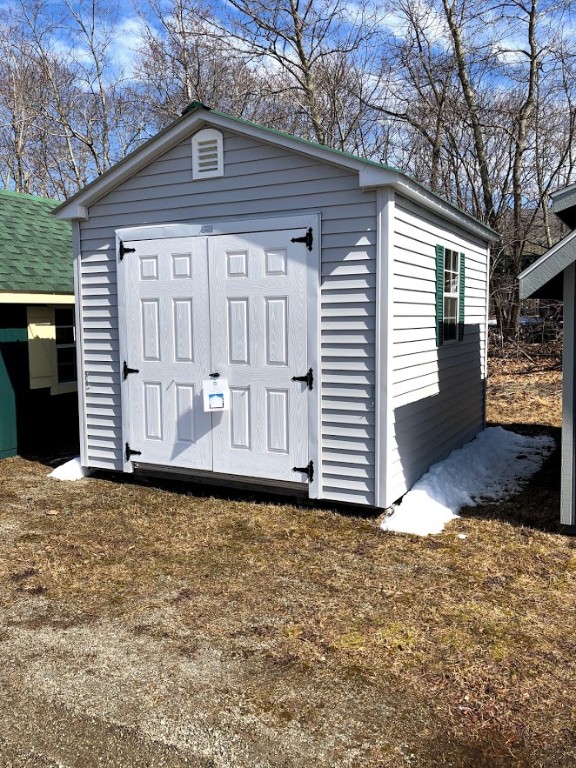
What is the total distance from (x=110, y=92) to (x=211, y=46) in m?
5.60

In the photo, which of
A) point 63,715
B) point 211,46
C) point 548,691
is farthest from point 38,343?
point 211,46

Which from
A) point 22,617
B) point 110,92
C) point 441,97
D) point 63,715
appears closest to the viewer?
point 63,715

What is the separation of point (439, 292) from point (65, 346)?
514 centimetres

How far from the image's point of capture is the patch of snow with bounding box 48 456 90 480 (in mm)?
7090

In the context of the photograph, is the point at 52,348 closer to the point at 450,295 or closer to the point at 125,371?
the point at 125,371

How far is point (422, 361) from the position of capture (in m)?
6.24

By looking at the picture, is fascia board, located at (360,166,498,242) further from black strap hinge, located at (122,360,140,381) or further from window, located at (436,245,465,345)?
black strap hinge, located at (122,360,140,381)

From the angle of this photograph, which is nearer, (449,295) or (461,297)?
(449,295)

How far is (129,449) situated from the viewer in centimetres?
662

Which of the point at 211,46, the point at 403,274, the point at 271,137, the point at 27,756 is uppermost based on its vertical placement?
the point at 211,46

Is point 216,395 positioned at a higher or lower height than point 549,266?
lower

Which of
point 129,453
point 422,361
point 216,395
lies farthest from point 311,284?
point 129,453

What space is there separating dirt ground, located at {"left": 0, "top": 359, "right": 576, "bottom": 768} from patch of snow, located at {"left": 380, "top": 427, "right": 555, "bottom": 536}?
0.72 ft

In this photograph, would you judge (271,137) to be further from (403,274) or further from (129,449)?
(129,449)
